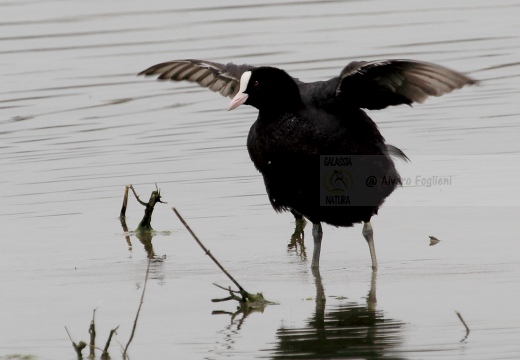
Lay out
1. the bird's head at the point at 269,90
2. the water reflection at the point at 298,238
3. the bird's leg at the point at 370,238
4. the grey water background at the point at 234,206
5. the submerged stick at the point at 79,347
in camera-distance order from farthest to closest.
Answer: the water reflection at the point at 298,238, the bird's leg at the point at 370,238, the bird's head at the point at 269,90, the grey water background at the point at 234,206, the submerged stick at the point at 79,347

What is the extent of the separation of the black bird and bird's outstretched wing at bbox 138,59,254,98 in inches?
50.1

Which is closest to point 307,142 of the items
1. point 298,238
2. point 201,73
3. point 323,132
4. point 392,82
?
point 323,132

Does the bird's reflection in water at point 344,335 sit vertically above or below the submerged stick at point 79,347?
below

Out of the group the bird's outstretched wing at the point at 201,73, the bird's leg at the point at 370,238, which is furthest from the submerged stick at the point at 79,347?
the bird's outstretched wing at the point at 201,73

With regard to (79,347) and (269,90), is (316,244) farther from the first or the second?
(79,347)

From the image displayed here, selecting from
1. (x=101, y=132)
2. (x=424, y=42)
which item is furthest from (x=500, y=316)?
(x=424, y=42)

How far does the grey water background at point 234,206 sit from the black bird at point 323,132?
19.1 inches

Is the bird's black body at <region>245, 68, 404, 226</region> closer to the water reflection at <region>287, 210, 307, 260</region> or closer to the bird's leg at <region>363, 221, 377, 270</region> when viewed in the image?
the bird's leg at <region>363, 221, 377, 270</region>

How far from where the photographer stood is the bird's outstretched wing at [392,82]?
7.63 m

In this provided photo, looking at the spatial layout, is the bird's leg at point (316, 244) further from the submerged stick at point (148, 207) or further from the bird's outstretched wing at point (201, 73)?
the bird's outstretched wing at point (201, 73)

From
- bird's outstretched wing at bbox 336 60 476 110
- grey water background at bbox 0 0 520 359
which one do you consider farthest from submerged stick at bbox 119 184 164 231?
bird's outstretched wing at bbox 336 60 476 110

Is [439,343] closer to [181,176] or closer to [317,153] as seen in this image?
[317,153]

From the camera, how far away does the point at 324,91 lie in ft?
26.9

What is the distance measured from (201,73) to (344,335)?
3.46 meters
